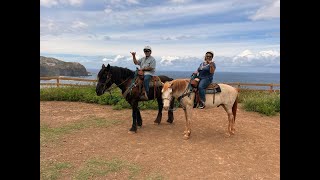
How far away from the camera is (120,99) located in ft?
44.3

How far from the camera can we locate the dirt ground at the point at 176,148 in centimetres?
568

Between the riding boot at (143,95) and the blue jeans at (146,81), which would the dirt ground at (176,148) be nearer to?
the riding boot at (143,95)

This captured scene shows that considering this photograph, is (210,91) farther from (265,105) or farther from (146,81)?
(265,105)

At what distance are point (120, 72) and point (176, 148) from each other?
3205 millimetres

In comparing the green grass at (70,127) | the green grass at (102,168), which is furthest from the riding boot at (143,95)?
the green grass at (102,168)

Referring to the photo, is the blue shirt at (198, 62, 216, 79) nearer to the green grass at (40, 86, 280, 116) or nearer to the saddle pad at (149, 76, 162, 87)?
the saddle pad at (149, 76, 162, 87)

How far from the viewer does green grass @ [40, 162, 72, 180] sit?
17.7 feet

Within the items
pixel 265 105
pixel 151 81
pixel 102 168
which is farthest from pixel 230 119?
pixel 265 105

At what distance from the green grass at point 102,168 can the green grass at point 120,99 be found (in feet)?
18.6

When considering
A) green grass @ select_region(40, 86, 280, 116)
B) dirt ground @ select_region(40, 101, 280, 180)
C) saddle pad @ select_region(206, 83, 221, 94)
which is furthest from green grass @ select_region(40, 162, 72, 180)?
green grass @ select_region(40, 86, 280, 116)
